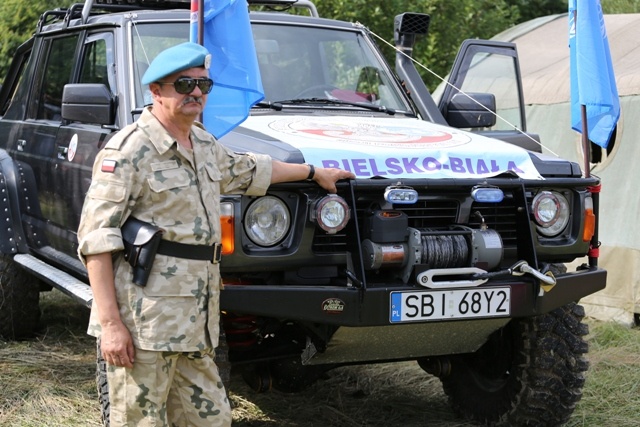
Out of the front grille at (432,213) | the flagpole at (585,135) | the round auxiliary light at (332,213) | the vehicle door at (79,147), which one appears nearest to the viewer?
the round auxiliary light at (332,213)

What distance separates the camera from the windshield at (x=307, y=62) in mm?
5164

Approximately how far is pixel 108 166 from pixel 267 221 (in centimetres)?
89

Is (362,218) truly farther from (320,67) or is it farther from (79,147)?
(79,147)

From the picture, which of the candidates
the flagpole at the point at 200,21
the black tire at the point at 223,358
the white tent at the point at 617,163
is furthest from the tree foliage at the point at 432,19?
the black tire at the point at 223,358

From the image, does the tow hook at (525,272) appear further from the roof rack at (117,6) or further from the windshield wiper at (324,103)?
the roof rack at (117,6)

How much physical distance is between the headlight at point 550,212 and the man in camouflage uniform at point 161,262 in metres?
1.63

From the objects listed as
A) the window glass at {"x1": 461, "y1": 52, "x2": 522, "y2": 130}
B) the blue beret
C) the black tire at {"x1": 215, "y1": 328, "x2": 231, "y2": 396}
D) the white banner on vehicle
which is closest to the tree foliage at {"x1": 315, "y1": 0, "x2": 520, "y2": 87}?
the window glass at {"x1": 461, "y1": 52, "x2": 522, "y2": 130}

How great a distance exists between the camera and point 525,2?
16578 mm

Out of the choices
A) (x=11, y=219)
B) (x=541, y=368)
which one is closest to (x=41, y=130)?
(x=11, y=219)

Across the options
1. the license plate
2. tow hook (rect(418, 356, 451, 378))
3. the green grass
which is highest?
the license plate

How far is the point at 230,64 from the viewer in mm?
4492

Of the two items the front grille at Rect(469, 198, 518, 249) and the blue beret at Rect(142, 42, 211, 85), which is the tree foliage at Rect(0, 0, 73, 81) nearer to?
the front grille at Rect(469, 198, 518, 249)

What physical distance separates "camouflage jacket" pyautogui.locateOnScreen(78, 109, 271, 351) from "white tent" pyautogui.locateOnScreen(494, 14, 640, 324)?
4.21 metres

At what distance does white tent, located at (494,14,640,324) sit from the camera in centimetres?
775
